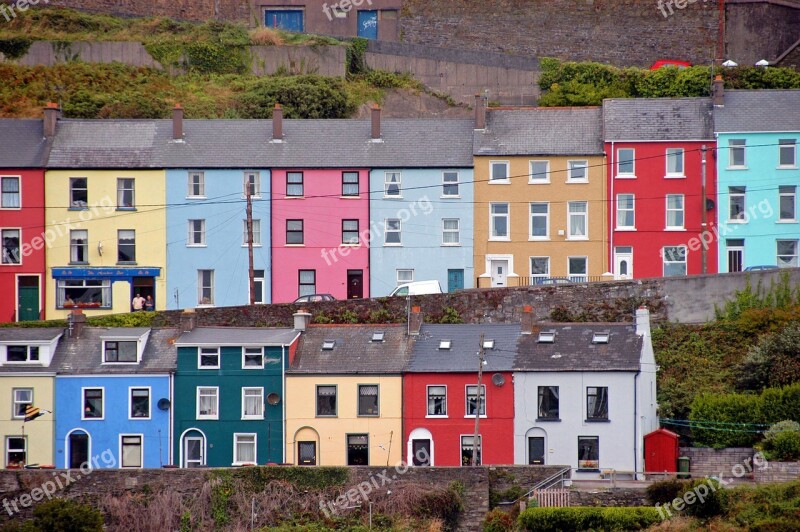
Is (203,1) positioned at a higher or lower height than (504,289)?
higher

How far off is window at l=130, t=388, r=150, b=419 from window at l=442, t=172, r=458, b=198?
54.5 feet

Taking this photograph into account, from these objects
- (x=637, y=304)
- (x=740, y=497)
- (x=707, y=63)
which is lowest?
(x=740, y=497)

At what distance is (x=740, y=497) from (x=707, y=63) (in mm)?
38306

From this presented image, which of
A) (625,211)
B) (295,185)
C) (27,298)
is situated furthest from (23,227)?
(625,211)

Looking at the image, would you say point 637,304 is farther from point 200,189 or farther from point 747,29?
point 747,29

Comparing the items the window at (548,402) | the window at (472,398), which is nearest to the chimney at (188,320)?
the window at (472,398)

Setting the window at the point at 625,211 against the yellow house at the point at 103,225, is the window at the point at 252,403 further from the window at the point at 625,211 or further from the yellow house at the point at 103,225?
the window at the point at 625,211

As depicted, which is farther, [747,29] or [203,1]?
[203,1]

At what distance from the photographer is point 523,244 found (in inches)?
2456

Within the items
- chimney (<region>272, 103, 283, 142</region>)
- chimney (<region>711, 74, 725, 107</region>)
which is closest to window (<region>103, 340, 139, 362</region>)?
chimney (<region>272, 103, 283, 142</region>)

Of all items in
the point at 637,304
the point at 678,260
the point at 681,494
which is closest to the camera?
the point at 681,494

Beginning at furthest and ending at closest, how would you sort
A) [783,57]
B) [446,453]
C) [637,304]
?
1. [783,57]
2. [637,304]
3. [446,453]

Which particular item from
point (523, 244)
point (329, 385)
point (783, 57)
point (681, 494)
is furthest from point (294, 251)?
point (783, 57)

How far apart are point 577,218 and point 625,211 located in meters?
1.85
